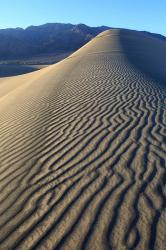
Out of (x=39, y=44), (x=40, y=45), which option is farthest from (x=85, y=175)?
(x=39, y=44)

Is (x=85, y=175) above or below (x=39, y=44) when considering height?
above

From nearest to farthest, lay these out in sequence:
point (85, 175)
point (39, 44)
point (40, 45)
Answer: point (85, 175)
point (40, 45)
point (39, 44)

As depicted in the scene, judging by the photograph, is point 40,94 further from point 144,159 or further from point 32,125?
point 144,159

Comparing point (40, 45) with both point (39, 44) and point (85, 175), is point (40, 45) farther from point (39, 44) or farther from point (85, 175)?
point (85, 175)

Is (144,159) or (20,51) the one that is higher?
(144,159)

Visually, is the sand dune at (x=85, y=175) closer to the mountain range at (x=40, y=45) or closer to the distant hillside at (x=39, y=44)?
the mountain range at (x=40, y=45)

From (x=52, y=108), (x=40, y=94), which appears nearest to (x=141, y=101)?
(x=52, y=108)

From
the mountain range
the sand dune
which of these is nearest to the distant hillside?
the mountain range

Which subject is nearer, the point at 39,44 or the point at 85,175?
the point at 85,175

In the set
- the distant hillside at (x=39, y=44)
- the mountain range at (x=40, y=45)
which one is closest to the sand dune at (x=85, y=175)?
the mountain range at (x=40, y=45)
